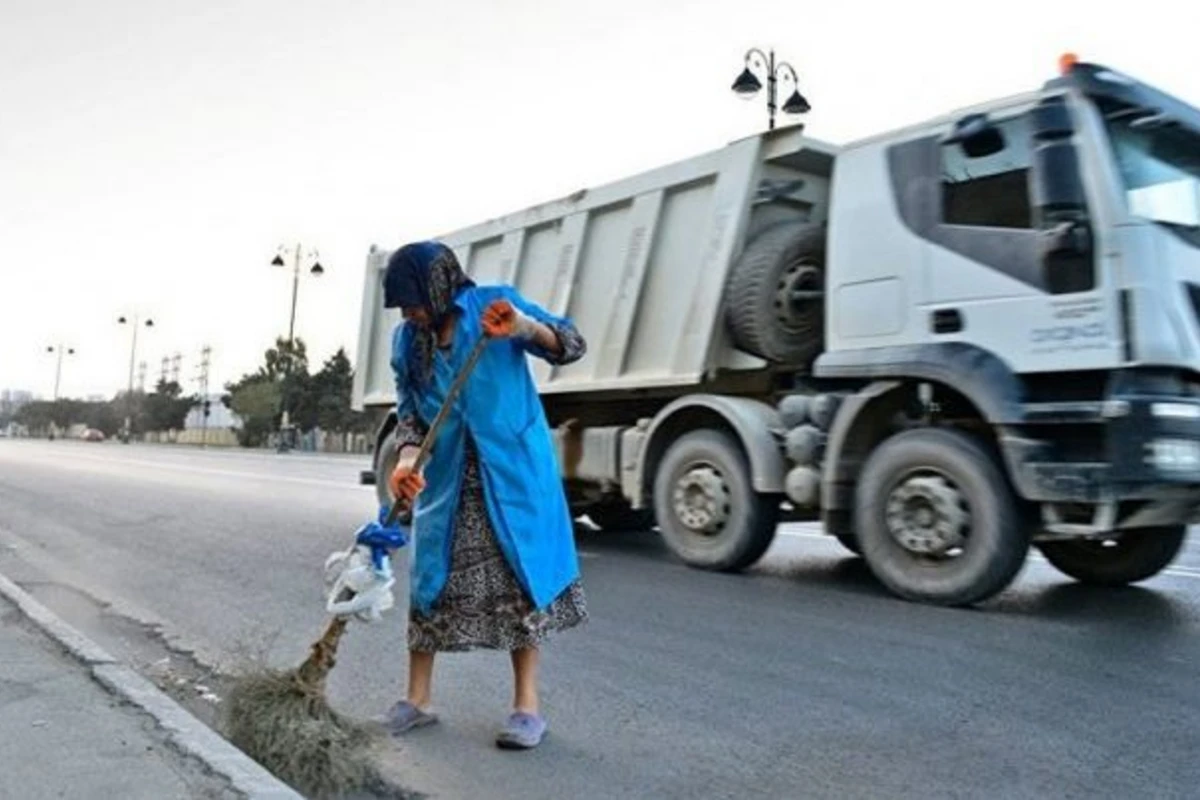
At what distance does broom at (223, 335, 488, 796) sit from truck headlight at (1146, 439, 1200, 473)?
368 cm

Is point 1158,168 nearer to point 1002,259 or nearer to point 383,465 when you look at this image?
point 1002,259

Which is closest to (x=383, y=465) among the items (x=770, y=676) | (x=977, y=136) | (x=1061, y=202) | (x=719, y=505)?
(x=719, y=505)

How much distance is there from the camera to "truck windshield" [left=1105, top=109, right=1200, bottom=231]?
5.85 m

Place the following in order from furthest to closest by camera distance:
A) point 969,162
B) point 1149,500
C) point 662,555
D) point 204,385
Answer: point 204,385 < point 662,555 < point 969,162 < point 1149,500

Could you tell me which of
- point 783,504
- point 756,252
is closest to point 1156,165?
point 756,252

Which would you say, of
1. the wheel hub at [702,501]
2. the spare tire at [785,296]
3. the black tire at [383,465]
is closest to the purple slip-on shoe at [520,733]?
the wheel hub at [702,501]

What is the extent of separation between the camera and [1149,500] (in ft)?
19.0

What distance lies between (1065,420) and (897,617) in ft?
4.54

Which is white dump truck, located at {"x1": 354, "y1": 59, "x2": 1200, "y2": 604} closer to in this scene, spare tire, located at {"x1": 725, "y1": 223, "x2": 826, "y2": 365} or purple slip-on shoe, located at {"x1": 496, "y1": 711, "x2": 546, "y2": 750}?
spare tire, located at {"x1": 725, "y1": 223, "x2": 826, "y2": 365}

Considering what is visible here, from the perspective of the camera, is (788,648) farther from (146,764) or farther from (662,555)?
(662,555)

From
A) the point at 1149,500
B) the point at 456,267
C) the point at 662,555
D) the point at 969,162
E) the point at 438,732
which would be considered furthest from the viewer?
the point at 662,555

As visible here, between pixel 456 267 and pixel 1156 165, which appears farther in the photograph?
pixel 1156 165

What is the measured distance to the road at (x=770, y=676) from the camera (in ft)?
11.8

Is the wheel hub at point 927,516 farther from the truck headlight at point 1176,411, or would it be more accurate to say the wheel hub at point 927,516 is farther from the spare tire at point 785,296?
the spare tire at point 785,296
